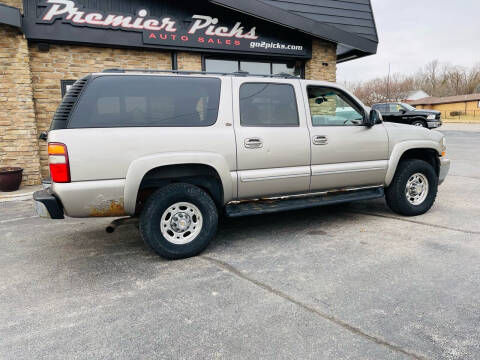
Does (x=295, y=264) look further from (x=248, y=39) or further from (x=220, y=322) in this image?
(x=248, y=39)

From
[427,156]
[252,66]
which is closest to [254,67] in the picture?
[252,66]

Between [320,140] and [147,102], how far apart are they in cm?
210

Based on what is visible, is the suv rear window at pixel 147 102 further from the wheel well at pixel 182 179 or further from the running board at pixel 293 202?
the running board at pixel 293 202

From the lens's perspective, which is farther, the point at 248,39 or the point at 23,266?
the point at 248,39

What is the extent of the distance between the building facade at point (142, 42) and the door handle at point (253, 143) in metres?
6.12

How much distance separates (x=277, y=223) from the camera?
514 centimetres

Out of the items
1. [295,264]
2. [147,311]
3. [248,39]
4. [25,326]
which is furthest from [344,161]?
[248,39]

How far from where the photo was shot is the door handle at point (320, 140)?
4.45 metres

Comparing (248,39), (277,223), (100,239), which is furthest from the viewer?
(248,39)

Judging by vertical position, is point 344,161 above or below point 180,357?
above

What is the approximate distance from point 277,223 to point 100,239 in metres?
2.37

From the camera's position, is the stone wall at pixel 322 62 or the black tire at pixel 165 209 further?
the stone wall at pixel 322 62

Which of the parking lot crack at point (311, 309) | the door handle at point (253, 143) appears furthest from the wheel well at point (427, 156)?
the parking lot crack at point (311, 309)

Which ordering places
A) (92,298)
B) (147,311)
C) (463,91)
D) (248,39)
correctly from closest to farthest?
(147,311) → (92,298) → (248,39) → (463,91)
